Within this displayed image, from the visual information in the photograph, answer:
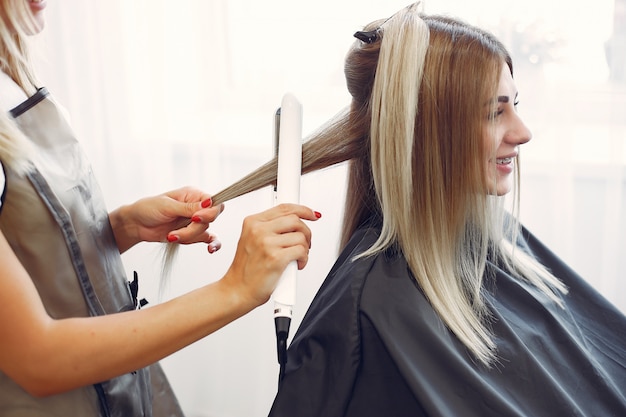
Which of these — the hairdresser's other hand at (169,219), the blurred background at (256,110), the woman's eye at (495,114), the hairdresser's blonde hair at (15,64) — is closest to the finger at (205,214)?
the hairdresser's other hand at (169,219)

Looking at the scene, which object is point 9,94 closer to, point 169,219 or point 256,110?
point 169,219

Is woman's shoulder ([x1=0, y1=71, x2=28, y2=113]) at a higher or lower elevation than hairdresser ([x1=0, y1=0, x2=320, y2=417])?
higher

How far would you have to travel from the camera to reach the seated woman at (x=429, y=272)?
3.11 feet

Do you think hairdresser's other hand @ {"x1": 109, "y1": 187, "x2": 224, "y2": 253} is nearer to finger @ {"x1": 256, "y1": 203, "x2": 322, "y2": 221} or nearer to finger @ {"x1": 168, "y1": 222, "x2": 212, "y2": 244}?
finger @ {"x1": 168, "y1": 222, "x2": 212, "y2": 244}

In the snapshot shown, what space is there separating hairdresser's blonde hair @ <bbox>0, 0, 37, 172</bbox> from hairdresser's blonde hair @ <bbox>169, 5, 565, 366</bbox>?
0.32m

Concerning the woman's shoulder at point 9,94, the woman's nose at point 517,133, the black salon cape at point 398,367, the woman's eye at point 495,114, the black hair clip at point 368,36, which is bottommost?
the black salon cape at point 398,367

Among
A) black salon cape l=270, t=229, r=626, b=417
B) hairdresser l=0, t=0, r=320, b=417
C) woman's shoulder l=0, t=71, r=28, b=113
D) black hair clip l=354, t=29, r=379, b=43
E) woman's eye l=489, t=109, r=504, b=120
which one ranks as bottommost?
black salon cape l=270, t=229, r=626, b=417

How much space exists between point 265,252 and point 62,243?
30cm

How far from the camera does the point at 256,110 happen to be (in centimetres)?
198

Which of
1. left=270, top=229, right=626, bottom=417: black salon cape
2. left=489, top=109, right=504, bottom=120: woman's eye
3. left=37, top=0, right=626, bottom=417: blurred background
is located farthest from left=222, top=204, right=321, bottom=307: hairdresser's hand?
left=37, top=0, right=626, bottom=417: blurred background

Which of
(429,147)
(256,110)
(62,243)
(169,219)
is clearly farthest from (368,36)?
(256,110)

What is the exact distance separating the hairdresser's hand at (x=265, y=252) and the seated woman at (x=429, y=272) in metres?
0.14

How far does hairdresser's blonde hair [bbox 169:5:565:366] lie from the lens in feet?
3.31

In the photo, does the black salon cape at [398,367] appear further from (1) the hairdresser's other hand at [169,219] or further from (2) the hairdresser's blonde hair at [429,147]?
(1) the hairdresser's other hand at [169,219]
